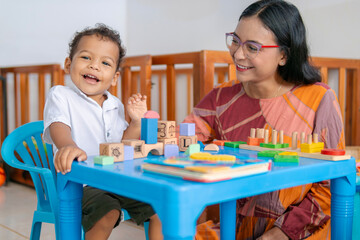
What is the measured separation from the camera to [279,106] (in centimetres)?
150

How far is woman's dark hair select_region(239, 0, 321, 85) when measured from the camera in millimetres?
1450

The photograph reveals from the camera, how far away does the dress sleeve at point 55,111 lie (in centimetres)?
125

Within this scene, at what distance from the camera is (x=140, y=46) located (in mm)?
4328

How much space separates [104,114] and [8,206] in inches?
63.4

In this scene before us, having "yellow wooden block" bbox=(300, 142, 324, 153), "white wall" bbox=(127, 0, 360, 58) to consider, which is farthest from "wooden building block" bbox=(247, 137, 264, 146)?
"white wall" bbox=(127, 0, 360, 58)

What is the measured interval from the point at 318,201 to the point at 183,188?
78cm

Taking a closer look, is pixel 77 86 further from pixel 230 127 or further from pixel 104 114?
pixel 230 127

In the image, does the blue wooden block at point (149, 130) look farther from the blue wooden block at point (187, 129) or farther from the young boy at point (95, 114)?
the young boy at point (95, 114)

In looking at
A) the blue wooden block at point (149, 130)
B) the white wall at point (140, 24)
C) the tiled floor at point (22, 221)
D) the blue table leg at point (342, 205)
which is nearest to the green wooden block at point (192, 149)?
the blue wooden block at point (149, 130)

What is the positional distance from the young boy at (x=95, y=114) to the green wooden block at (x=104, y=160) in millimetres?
316

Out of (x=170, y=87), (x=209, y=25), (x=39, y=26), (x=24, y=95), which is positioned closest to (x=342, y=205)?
(x=170, y=87)

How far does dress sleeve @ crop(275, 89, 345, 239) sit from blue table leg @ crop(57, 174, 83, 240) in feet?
2.05

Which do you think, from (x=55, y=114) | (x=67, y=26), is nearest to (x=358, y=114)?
→ (x=55, y=114)

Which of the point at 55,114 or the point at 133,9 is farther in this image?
the point at 133,9
